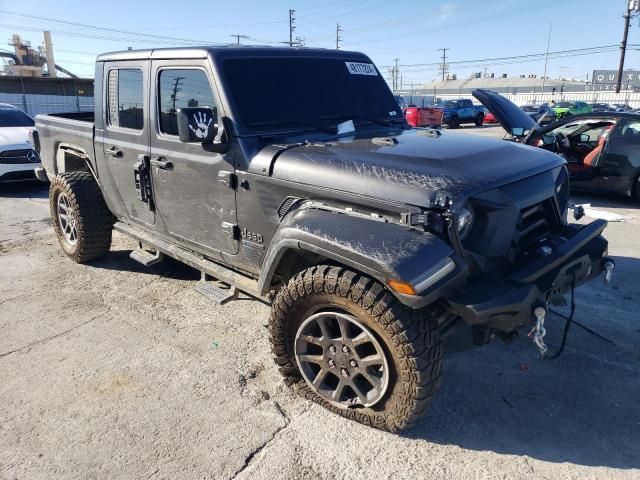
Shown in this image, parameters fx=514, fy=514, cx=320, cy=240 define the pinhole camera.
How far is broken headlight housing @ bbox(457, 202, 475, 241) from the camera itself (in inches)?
100

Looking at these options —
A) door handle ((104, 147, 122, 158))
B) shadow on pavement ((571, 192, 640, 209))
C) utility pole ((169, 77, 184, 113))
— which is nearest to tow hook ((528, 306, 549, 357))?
utility pole ((169, 77, 184, 113))

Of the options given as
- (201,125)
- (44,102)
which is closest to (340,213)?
(201,125)

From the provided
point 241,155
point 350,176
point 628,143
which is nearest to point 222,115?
point 241,155

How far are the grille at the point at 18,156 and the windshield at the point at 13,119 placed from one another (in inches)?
54.7

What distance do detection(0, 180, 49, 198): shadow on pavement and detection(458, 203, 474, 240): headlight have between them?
8708mm

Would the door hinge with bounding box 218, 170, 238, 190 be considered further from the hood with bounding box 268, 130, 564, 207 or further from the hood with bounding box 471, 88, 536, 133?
the hood with bounding box 471, 88, 536, 133

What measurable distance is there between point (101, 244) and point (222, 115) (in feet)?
8.97

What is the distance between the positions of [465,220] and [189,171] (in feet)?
6.77

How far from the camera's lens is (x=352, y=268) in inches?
104

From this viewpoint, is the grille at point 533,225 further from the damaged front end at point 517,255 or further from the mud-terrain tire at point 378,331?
the mud-terrain tire at point 378,331

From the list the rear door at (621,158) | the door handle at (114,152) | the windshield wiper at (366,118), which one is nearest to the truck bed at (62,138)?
the door handle at (114,152)

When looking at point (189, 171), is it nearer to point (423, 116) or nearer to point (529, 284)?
point (529, 284)

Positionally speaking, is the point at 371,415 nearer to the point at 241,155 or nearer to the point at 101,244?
the point at 241,155

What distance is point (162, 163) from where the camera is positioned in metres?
3.96
